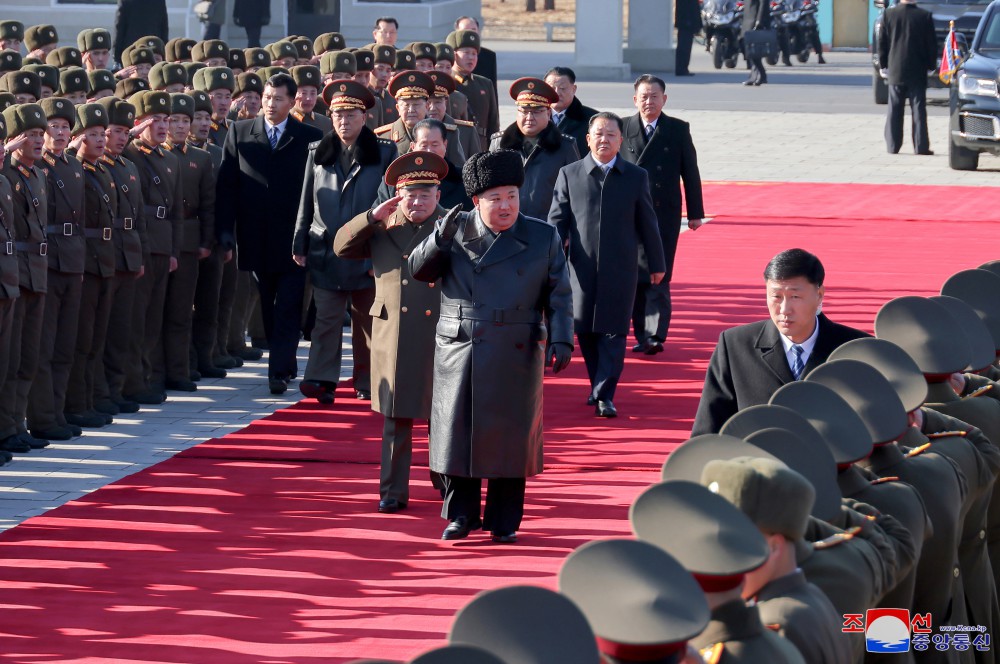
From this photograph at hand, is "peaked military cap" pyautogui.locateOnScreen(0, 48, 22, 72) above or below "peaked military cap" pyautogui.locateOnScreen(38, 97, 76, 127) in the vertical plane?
above

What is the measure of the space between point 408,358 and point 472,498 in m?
0.78

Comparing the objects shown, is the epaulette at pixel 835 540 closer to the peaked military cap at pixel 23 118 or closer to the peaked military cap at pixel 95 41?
the peaked military cap at pixel 23 118

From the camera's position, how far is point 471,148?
12.8m

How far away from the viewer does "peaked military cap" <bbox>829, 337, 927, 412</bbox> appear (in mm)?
5293

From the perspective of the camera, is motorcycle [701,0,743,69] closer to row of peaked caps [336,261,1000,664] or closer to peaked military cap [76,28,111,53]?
peaked military cap [76,28,111,53]

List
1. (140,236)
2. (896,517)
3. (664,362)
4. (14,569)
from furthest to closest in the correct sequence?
(664,362), (140,236), (14,569), (896,517)

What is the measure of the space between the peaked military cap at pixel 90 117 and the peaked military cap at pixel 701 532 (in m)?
7.22

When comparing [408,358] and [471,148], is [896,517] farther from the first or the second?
[471,148]

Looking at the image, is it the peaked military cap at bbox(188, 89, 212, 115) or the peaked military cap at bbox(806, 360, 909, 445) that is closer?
the peaked military cap at bbox(806, 360, 909, 445)

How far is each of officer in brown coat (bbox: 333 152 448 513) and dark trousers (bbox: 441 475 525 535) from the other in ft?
1.41

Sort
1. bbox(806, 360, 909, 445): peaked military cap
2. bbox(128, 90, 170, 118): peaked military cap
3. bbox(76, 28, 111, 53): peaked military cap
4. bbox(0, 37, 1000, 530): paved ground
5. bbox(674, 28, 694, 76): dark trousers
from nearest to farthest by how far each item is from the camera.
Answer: bbox(806, 360, 909, 445): peaked military cap, bbox(0, 37, 1000, 530): paved ground, bbox(128, 90, 170, 118): peaked military cap, bbox(76, 28, 111, 53): peaked military cap, bbox(674, 28, 694, 76): dark trousers

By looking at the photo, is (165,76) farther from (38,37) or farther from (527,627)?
(527,627)

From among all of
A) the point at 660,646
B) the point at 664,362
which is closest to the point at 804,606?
the point at 660,646

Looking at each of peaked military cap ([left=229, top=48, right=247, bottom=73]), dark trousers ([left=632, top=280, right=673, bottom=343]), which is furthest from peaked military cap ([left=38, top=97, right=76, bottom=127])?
peaked military cap ([left=229, top=48, right=247, bottom=73])
